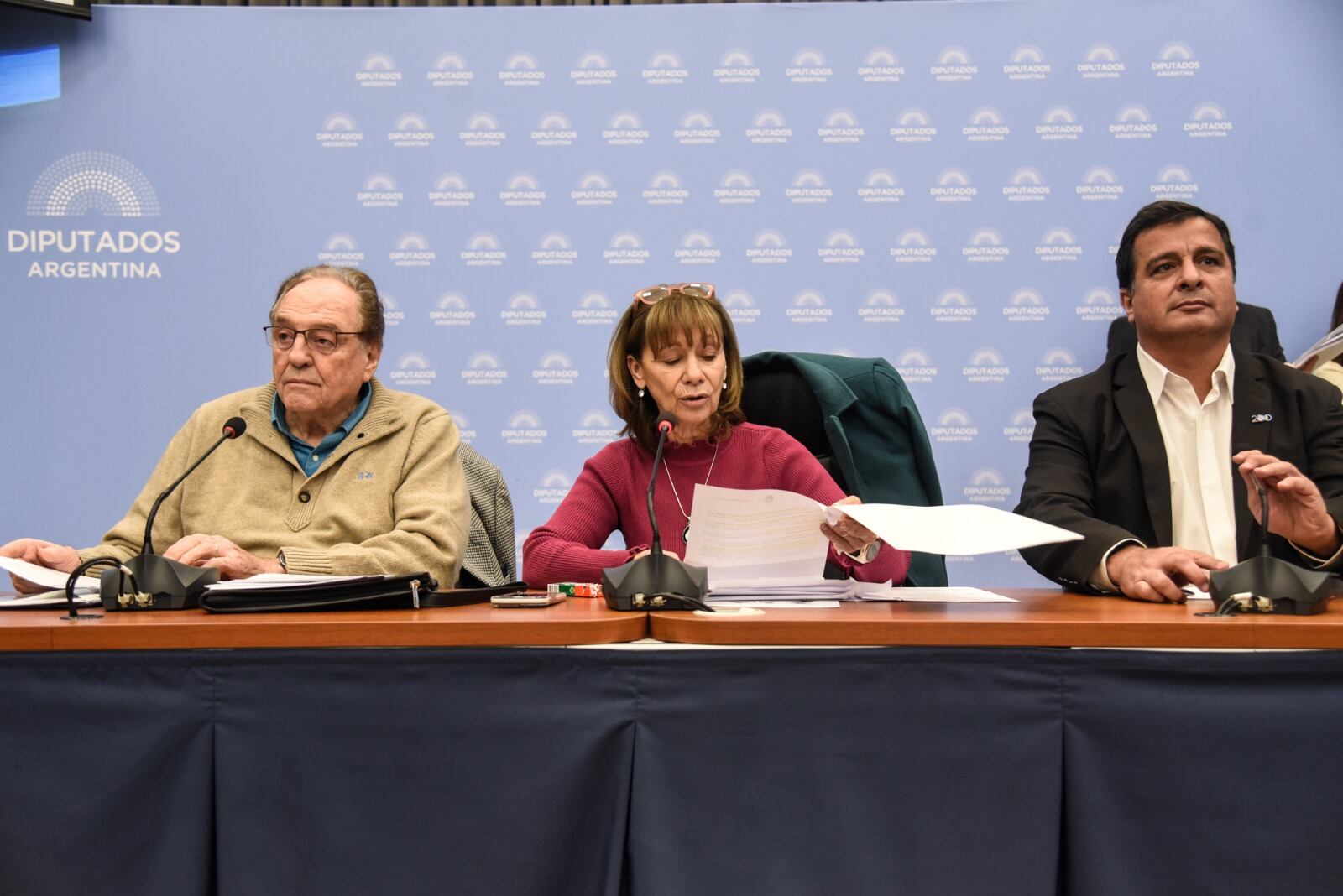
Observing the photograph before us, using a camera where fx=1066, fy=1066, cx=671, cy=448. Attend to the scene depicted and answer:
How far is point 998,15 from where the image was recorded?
3506mm

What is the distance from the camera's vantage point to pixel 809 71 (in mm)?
3537

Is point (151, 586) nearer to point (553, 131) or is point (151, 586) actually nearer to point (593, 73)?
point (553, 131)

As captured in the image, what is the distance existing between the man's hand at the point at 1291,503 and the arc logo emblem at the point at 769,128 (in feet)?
7.31

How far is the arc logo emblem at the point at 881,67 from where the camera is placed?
11.6 ft

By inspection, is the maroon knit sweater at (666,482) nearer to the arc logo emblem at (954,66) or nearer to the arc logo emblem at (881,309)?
the arc logo emblem at (881,309)

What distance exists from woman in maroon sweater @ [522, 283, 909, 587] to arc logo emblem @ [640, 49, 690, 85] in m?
1.62

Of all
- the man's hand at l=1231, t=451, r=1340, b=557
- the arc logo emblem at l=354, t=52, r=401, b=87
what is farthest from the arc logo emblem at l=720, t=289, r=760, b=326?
the man's hand at l=1231, t=451, r=1340, b=557

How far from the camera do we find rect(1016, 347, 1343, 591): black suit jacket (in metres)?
1.88

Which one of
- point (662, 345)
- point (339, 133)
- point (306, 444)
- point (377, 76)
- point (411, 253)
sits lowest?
point (306, 444)

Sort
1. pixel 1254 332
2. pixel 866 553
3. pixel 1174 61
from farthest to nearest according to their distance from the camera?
pixel 1174 61, pixel 1254 332, pixel 866 553

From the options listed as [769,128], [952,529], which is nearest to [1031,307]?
[769,128]

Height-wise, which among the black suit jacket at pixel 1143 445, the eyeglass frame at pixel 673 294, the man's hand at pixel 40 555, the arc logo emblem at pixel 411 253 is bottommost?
the man's hand at pixel 40 555

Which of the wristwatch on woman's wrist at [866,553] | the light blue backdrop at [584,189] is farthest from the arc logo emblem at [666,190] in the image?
the wristwatch on woman's wrist at [866,553]

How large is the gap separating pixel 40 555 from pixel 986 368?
2.73 m
